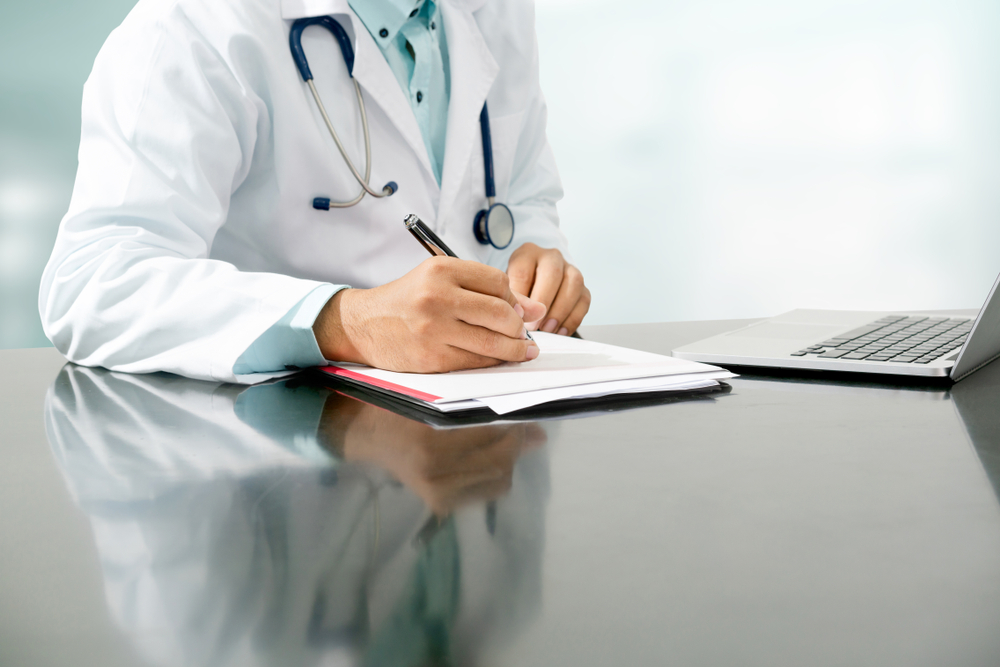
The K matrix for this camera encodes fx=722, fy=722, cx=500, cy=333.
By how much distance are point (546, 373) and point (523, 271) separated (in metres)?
0.44

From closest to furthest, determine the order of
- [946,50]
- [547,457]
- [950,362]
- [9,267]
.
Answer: [547,457], [950,362], [9,267], [946,50]

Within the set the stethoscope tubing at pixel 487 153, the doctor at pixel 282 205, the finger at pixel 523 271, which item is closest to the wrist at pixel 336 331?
the doctor at pixel 282 205

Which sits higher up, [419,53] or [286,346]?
[419,53]

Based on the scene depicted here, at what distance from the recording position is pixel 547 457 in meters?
0.40

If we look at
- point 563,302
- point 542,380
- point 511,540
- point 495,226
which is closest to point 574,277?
point 563,302

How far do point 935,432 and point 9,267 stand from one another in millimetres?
2745

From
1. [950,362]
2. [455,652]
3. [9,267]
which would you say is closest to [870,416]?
[950,362]

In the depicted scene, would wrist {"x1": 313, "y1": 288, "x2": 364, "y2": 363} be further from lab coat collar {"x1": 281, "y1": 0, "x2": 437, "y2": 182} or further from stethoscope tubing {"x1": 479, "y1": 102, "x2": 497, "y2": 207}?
stethoscope tubing {"x1": 479, "y1": 102, "x2": 497, "y2": 207}

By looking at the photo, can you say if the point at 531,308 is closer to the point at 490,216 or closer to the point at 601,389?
the point at 601,389

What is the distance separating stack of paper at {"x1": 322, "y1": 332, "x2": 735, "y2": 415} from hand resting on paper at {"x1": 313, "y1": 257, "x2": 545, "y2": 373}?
0.01 m

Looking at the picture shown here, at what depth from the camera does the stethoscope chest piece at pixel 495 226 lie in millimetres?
1213

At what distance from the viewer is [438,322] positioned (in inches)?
24.6

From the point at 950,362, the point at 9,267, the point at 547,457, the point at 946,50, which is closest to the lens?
the point at 547,457

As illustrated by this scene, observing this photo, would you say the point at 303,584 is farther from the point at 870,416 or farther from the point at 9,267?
the point at 9,267
